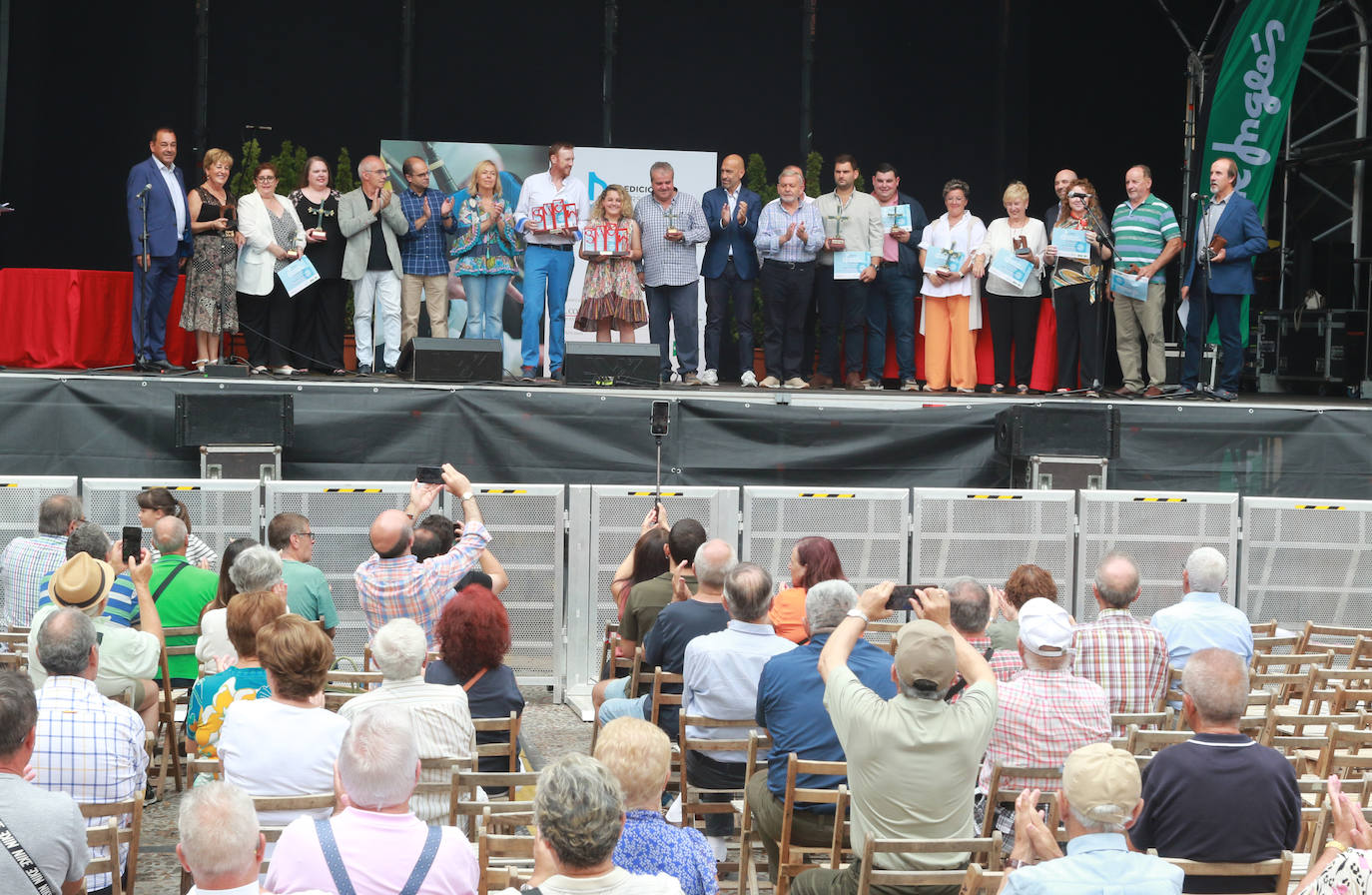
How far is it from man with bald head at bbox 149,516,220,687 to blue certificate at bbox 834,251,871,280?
20.4 ft

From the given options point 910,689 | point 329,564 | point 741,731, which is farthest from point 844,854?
point 329,564

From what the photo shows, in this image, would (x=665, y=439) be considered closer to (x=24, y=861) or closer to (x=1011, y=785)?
(x=1011, y=785)

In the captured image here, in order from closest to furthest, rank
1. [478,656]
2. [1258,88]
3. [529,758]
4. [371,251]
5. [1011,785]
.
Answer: [1011,785] → [478,656] → [529,758] → [371,251] → [1258,88]

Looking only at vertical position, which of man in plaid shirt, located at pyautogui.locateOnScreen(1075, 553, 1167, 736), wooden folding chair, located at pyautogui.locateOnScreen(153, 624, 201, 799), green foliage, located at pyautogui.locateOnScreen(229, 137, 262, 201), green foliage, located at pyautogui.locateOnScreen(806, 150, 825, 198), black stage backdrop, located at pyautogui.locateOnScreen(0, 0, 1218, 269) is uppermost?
black stage backdrop, located at pyautogui.locateOnScreen(0, 0, 1218, 269)

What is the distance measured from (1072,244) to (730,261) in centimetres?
268

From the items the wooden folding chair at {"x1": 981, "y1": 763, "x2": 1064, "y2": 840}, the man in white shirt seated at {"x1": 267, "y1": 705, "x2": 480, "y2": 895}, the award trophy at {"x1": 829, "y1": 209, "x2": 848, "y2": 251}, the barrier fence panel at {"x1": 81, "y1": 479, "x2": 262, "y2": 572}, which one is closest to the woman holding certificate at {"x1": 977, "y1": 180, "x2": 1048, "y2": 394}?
the award trophy at {"x1": 829, "y1": 209, "x2": 848, "y2": 251}

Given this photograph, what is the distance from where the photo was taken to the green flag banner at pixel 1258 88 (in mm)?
12945

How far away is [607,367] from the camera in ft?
34.7

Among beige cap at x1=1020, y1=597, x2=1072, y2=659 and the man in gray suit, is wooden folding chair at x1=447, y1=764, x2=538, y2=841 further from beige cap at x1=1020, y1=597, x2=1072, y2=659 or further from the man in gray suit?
the man in gray suit

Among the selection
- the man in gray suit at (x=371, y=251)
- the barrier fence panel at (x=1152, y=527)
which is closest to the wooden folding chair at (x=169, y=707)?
the man in gray suit at (x=371, y=251)

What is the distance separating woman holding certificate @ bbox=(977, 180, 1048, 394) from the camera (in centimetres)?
1134

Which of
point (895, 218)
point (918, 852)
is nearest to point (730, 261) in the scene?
point (895, 218)

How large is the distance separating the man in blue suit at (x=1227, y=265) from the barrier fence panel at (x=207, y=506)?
22.9 feet

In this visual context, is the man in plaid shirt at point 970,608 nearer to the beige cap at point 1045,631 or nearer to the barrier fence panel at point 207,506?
the beige cap at point 1045,631
